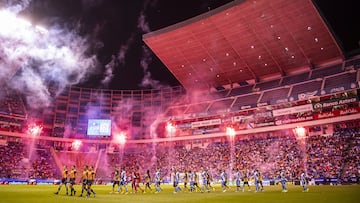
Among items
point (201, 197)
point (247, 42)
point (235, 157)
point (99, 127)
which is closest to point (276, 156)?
point (235, 157)

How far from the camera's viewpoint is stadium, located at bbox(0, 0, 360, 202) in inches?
1769

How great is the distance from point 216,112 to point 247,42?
15.5 m

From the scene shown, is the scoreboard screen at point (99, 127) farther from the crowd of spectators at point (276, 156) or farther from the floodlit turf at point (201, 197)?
the floodlit turf at point (201, 197)

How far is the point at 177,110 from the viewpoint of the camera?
68.2 metres

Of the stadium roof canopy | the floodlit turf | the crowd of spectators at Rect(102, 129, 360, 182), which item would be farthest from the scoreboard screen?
the floodlit turf

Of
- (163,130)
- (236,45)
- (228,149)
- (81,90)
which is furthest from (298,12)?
(81,90)

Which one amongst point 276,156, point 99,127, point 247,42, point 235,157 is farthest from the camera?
point 99,127

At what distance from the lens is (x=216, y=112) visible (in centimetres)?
5903

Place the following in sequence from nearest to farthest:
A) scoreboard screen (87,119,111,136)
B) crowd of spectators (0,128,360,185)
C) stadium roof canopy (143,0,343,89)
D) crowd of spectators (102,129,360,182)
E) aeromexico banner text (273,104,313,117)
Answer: crowd of spectators (102,129,360,182), crowd of spectators (0,128,360,185), stadium roof canopy (143,0,343,89), aeromexico banner text (273,104,313,117), scoreboard screen (87,119,111,136)

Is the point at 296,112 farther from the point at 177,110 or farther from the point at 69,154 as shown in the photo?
the point at 69,154

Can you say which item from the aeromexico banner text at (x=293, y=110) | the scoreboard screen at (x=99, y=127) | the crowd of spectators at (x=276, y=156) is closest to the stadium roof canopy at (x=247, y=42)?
the aeromexico banner text at (x=293, y=110)

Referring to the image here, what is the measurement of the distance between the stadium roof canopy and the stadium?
187mm

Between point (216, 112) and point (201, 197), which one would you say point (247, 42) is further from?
point (201, 197)

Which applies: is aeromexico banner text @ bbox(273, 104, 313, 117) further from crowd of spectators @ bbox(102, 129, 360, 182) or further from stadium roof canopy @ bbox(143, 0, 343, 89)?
stadium roof canopy @ bbox(143, 0, 343, 89)
